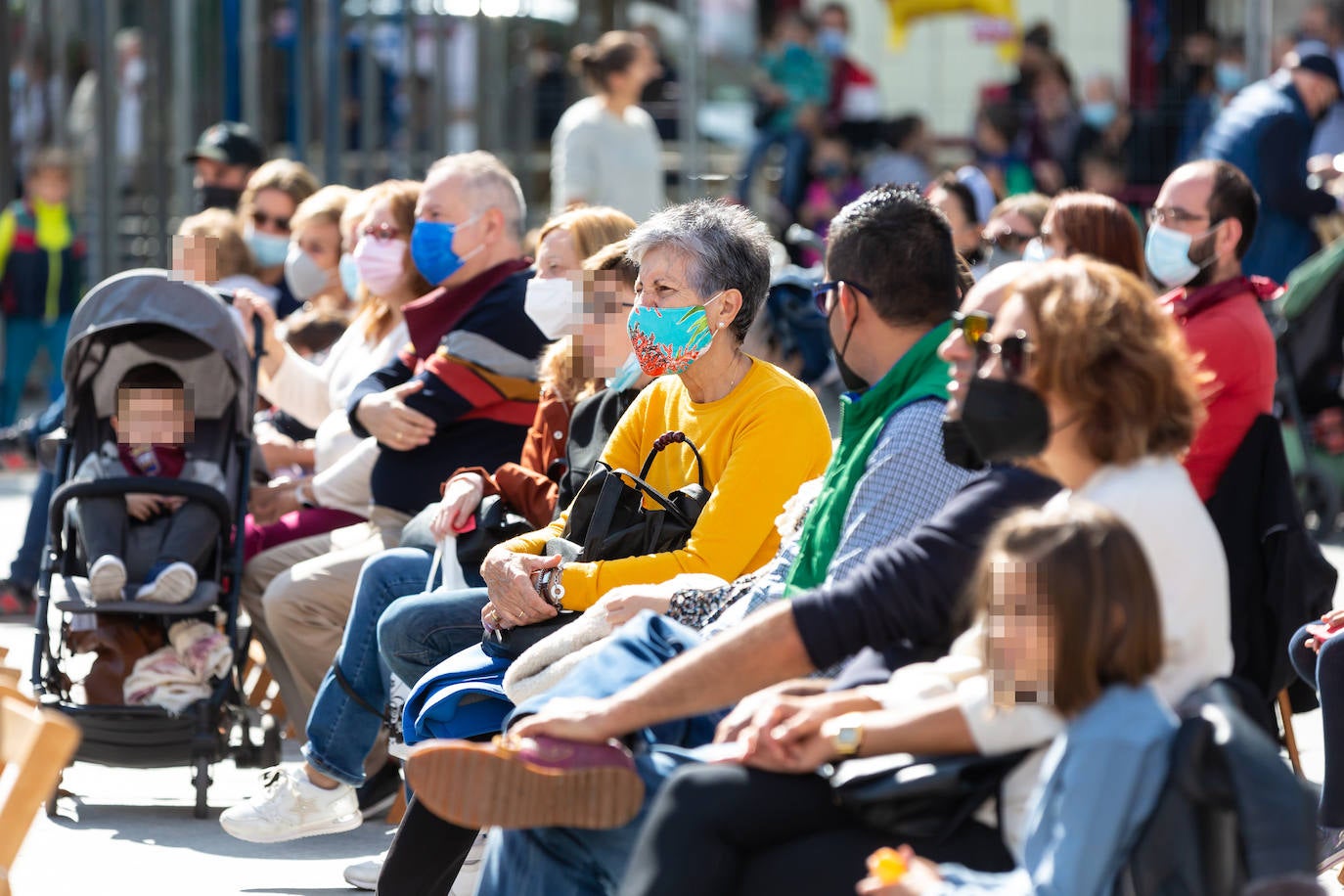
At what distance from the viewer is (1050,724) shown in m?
2.81

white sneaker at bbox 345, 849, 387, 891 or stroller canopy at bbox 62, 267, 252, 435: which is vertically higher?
stroller canopy at bbox 62, 267, 252, 435

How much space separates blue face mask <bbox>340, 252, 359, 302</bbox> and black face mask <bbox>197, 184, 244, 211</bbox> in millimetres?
2862

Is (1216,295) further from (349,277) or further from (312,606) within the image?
(349,277)

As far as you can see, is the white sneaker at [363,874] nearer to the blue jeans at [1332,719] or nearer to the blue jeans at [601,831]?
the blue jeans at [601,831]

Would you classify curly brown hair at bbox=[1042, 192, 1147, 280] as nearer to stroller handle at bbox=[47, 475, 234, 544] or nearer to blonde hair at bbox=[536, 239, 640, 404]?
blonde hair at bbox=[536, 239, 640, 404]

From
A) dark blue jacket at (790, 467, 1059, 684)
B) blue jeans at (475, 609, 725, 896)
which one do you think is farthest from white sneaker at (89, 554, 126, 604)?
dark blue jacket at (790, 467, 1059, 684)

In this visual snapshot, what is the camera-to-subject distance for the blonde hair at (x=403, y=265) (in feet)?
20.1

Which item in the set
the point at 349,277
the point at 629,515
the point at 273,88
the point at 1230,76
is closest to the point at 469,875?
the point at 629,515

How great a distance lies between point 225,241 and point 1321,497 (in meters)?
4.75

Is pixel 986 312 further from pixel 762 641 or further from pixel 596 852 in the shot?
pixel 596 852

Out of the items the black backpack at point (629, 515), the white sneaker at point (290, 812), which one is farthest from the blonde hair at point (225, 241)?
the black backpack at point (629, 515)

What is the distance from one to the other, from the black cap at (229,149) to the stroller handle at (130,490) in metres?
4.26

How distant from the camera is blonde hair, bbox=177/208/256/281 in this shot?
24.5 feet

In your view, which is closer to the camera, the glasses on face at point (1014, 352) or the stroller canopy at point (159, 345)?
the glasses on face at point (1014, 352)
